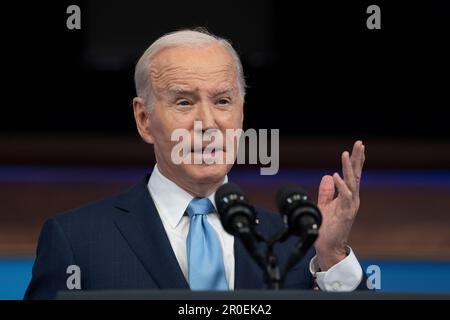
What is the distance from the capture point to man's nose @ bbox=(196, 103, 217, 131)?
2.31 meters

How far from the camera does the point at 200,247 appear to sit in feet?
7.50

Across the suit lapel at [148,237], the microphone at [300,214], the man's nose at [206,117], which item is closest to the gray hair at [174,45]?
the man's nose at [206,117]

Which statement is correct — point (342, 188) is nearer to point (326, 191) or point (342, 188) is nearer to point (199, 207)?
point (326, 191)

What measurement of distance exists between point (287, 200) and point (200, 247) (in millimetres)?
540

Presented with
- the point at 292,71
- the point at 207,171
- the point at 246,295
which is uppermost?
the point at 292,71

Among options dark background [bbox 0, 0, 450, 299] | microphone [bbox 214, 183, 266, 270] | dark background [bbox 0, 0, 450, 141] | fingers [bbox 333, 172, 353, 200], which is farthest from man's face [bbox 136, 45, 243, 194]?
dark background [bbox 0, 0, 450, 141]

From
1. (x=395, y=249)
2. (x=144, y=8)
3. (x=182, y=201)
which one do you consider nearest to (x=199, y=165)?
(x=182, y=201)

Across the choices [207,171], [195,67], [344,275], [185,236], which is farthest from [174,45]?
[344,275]

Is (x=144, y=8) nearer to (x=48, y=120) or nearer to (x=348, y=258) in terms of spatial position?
(x=48, y=120)

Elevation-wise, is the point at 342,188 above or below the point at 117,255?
above

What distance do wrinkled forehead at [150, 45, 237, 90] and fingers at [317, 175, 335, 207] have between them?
301mm

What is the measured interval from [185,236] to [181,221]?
39 mm

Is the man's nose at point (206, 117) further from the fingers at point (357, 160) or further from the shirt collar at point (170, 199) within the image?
the fingers at point (357, 160)

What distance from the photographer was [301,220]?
1.76 m
